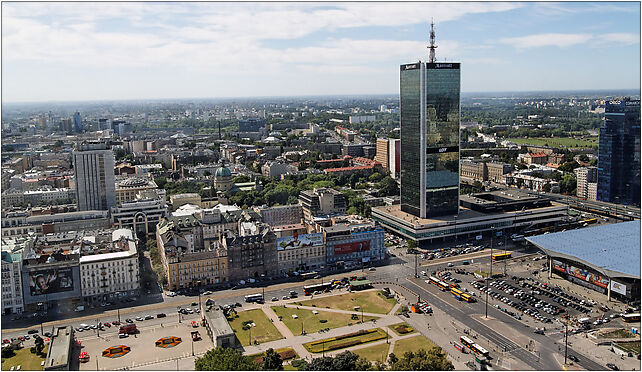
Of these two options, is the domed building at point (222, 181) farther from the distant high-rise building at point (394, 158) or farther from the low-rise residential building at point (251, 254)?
the low-rise residential building at point (251, 254)

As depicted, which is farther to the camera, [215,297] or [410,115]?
[410,115]

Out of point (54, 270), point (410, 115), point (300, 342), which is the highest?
point (410, 115)

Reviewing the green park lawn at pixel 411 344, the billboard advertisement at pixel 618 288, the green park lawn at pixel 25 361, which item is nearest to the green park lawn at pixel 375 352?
the green park lawn at pixel 411 344

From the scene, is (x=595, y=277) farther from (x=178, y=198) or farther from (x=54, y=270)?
(x=178, y=198)

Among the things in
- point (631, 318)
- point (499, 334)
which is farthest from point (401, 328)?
point (631, 318)

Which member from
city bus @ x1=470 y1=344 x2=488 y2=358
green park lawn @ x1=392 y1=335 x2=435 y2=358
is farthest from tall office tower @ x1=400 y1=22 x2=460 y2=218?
city bus @ x1=470 y1=344 x2=488 y2=358

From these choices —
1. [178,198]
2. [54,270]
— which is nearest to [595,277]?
[54,270]
